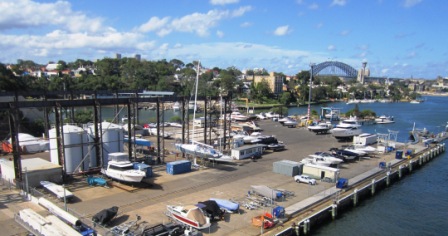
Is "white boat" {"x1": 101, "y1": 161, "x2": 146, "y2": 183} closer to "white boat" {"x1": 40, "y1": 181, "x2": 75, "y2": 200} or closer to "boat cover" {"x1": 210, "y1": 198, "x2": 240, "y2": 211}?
"white boat" {"x1": 40, "y1": 181, "x2": 75, "y2": 200}

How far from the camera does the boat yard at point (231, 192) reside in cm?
2075

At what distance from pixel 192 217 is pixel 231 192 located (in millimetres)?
7424

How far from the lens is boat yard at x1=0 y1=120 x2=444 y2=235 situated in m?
20.8

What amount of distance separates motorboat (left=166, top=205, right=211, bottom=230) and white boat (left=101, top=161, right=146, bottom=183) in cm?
707

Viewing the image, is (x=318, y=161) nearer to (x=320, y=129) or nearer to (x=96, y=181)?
(x=96, y=181)

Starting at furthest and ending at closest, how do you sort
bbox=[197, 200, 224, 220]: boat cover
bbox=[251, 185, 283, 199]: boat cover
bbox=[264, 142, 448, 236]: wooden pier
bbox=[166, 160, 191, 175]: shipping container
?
bbox=[166, 160, 191, 175]: shipping container < bbox=[251, 185, 283, 199]: boat cover < bbox=[264, 142, 448, 236]: wooden pier < bbox=[197, 200, 224, 220]: boat cover

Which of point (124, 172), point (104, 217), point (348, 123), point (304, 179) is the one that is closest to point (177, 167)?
point (124, 172)

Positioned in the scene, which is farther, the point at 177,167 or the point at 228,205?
the point at 177,167

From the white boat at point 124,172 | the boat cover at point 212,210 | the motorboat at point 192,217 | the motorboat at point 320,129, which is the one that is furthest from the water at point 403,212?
the motorboat at point 320,129

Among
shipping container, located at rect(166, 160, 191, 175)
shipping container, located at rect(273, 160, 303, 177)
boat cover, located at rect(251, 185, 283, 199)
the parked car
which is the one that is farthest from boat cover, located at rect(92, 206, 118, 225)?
shipping container, located at rect(273, 160, 303, 177)

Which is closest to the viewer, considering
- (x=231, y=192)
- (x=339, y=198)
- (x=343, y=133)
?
(x=231, y=192)

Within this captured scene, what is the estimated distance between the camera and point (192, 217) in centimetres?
1900

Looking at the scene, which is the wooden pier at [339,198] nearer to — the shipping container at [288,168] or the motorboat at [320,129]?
the shipping container at [288,168]

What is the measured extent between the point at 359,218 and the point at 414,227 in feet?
12.6
